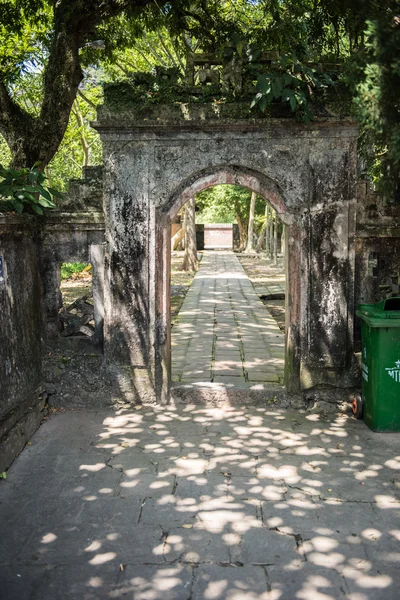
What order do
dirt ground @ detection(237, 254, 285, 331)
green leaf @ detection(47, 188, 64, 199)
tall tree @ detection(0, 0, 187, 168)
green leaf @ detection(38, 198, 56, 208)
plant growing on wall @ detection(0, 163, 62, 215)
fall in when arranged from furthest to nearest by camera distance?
dirt ground @ detection(237, 254, 285, 331) < tall tree @ detection(0, 0, 187, 168) < green leaf @ detection(47, 188, 64, 199) < green leaf @ detection(38, 198, 56, 208) < plant growing on wall @ detection(0, 163, 62, 215)

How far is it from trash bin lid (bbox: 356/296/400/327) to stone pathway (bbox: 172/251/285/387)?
1.67 metres

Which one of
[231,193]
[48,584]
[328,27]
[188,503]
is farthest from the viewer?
[231,193]

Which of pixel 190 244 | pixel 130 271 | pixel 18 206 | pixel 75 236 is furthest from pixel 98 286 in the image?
pixel 190 244

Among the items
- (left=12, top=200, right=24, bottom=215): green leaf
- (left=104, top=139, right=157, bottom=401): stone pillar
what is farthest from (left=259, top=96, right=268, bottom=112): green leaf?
(left=12, top=200, right=24, bottom=215): green leaf

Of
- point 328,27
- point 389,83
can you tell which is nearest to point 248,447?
point 389,83

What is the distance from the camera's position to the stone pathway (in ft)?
24.9

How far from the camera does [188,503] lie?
4457 mm

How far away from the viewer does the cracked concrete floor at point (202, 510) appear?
348cm

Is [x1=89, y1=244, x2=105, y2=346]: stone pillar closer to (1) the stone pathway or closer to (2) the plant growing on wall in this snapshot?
(2) the plant growing on wall

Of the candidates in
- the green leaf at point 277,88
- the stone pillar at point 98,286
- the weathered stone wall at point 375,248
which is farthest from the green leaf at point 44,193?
the weathered stone wall at point 375,248

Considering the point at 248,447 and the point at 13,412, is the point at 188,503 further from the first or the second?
the point at 13,412

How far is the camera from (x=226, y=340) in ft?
32.7

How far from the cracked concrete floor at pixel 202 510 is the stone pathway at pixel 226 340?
4.14ft

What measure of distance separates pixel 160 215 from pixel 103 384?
2101mm
